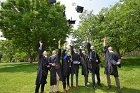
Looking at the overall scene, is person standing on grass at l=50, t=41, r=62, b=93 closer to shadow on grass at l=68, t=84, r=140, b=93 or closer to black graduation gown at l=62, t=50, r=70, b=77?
black graduation gown at l=62, t=50, r=70, b=77

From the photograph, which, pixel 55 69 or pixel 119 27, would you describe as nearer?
pixel 55 69

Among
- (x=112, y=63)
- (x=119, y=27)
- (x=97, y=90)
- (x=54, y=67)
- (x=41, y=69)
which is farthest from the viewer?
(x=119, y=27)

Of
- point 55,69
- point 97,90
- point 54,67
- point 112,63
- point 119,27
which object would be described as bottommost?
point 97,90

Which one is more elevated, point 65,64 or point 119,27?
point 119,27

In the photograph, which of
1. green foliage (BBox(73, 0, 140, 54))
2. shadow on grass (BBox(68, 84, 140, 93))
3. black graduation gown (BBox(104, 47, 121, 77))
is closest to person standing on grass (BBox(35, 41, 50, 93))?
shadow on grass (BBox(68, 84, 140, 93))

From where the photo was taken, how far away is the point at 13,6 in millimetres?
43875

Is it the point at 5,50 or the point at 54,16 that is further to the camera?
the point at 5,50

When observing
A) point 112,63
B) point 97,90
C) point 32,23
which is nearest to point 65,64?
point 97,90

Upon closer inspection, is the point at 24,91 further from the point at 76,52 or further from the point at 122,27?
the point at 122,27

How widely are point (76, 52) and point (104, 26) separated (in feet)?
66.8

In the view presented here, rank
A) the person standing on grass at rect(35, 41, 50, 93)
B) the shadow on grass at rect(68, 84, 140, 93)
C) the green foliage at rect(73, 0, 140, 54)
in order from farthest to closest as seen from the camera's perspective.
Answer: the green foliage at rect(73, 0, 140, 54) < the shadow on grass at rect(68, 84, 140, 93) < the person standing on grass at rect(35, 41, 50, 93)

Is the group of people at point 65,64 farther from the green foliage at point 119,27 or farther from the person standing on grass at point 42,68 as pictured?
the green foliage at point 119,27

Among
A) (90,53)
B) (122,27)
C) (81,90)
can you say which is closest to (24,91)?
(81,90)

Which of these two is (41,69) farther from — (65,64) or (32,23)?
(32,23)
